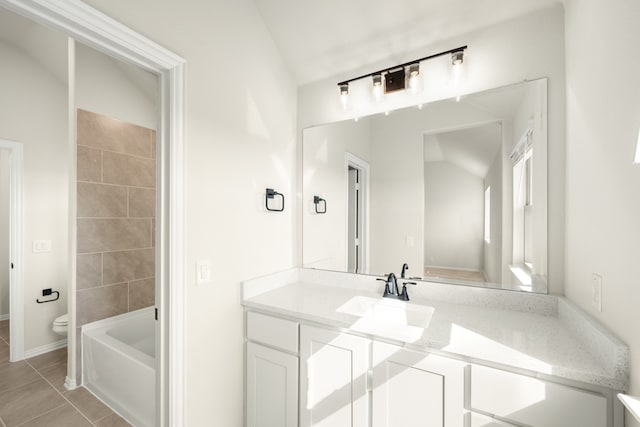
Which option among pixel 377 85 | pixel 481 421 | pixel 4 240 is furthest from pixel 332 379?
pixel 4 240

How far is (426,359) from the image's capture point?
1.09 meters

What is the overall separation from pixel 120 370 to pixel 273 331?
1.32 m

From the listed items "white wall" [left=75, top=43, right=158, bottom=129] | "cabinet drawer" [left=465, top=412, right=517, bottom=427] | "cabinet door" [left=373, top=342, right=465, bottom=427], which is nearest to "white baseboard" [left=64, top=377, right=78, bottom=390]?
"white wall" [left=75, top=43, right=158, bottom=129]

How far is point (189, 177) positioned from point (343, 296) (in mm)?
1153

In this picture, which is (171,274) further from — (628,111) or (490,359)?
(628,111)

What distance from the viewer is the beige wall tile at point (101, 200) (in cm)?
222

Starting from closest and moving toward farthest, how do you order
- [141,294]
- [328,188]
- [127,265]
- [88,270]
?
1. [328,188]
2. [88,270]
3. [127,265]
4. [141,294]

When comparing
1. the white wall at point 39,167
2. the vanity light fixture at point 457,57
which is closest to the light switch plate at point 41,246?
the white wall at point 39,167

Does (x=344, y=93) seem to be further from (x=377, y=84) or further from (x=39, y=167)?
(x=39, y=167)

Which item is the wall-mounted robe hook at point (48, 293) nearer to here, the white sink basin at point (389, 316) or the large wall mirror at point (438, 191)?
the large wall mirror at point (438, 191)

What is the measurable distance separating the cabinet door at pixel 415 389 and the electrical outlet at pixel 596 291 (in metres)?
0.54

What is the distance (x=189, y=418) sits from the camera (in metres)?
1.36

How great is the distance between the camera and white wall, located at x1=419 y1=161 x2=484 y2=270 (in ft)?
5.23

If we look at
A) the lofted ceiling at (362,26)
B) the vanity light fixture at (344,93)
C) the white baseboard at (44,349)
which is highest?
the lofted ceiling at (362,26)
